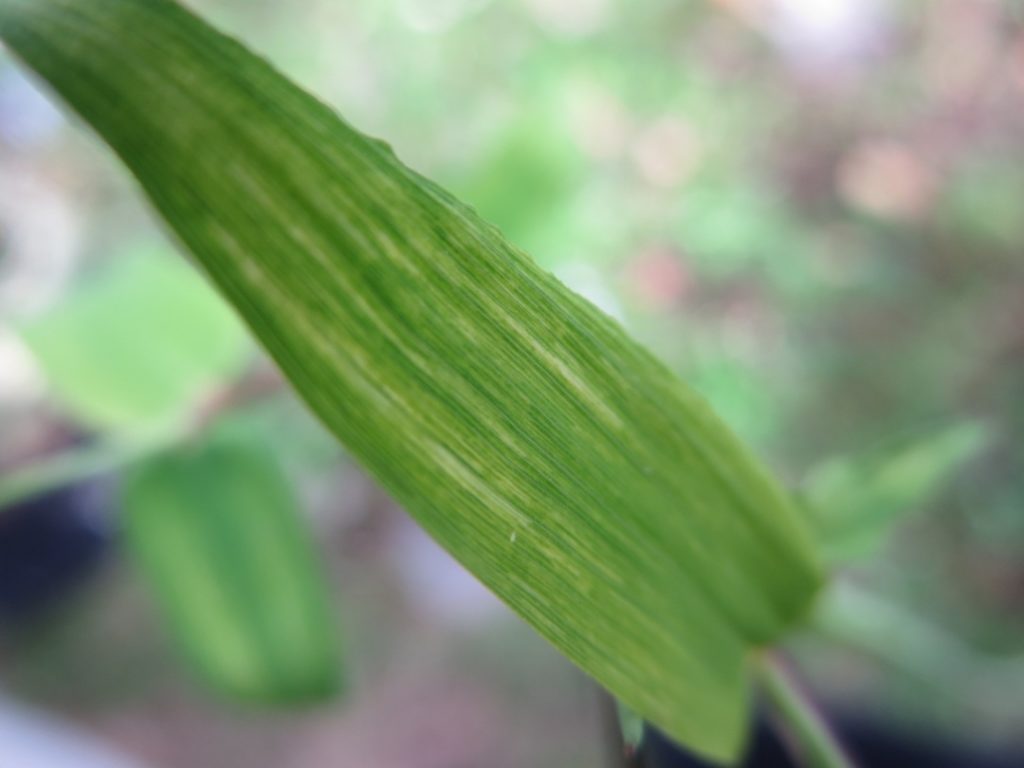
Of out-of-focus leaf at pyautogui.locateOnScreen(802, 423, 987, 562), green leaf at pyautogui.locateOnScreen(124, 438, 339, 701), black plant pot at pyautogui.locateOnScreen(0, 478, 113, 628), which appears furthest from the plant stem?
black plant pot at pyautogui.locateOnScreen(0, 478, 113, 628)

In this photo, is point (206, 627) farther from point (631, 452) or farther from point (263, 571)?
point (631, 452)

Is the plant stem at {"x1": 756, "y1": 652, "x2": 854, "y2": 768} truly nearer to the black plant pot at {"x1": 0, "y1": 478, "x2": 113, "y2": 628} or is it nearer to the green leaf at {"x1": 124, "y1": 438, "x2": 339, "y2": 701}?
the green leaf at {"x1": 124, "y1": 438, "x2": 339, "y2": 701}

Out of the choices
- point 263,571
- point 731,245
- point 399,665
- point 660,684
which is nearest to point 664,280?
point 731,245

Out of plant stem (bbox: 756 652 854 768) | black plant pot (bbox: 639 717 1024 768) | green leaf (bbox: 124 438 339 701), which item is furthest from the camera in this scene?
black plant pot (bbox: 639 717 1024 768)

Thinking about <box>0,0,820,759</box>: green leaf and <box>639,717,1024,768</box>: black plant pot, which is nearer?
<box>0,0,820,759</box>: green leaf

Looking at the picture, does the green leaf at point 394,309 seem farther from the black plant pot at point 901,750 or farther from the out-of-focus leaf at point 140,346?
the black plant pot at point 901,750

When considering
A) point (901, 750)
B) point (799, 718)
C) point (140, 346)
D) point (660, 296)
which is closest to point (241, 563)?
point (140, 346)

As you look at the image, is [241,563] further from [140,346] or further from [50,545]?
[50,545]
